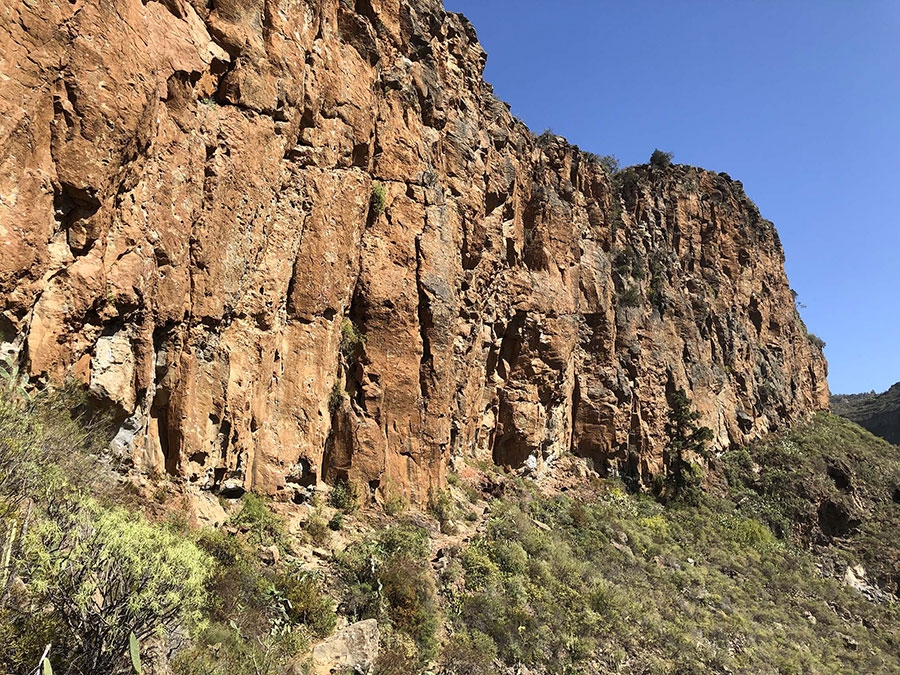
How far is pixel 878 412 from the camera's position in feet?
256

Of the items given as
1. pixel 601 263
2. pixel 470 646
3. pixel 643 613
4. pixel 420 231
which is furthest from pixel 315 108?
pixel 601 263

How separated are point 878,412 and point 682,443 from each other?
69.0 metres

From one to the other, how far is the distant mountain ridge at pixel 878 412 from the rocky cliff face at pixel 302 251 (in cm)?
6213

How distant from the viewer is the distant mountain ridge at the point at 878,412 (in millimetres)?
70750

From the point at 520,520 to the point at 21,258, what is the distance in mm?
15046

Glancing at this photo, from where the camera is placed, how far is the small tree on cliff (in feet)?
96.2

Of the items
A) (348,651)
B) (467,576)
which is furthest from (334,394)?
(348,651)

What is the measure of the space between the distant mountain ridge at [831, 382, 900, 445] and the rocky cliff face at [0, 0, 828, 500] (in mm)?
62130

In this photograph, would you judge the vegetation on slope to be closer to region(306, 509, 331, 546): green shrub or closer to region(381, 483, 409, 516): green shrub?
region(306, 509, 331, 546): green shrub

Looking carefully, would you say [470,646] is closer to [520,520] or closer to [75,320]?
[520,520]

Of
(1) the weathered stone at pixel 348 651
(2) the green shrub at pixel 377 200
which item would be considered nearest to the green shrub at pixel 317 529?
(1) the weathered stone at pixel 348 651

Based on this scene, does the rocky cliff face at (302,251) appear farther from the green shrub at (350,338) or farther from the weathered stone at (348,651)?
the weathered stone at (348,651)

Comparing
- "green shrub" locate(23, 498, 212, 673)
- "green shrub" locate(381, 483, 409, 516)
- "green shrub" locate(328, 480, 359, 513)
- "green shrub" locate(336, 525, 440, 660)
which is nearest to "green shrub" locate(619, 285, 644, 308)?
"green shrub" locate(381, 483, 409, 516)

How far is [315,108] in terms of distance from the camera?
534 inches
